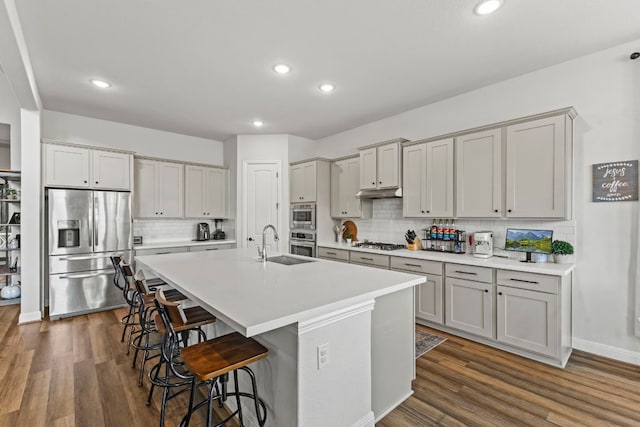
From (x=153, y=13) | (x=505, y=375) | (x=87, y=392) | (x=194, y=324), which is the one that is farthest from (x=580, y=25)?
(x=87, y=392)

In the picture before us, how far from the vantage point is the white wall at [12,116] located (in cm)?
427

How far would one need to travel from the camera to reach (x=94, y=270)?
414 cm

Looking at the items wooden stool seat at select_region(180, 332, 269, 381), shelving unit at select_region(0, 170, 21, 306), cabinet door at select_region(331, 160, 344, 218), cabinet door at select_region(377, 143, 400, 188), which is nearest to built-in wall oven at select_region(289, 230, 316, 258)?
cabinet door at select_region(331, 160, 344, 218)

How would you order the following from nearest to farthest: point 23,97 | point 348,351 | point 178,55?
point 348,351 < point 178,55 < point 23,97

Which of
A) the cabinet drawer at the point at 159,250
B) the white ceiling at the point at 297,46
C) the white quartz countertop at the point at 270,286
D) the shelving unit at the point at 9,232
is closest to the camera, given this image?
the white quartz countertop at the point at 270,286

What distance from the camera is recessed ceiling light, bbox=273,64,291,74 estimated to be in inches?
120

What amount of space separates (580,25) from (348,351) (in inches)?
119

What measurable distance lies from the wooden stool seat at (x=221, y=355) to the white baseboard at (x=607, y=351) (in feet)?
10.2

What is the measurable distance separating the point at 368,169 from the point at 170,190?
3.34 m

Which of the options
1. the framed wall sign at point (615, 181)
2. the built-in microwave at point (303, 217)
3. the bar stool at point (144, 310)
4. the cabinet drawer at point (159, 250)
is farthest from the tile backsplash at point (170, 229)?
the framed wall sign at point (615, 181)

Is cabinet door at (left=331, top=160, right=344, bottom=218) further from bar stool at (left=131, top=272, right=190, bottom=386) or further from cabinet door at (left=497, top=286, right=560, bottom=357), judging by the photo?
bar stool at (left=131, top=272, right=190, bottom=386)

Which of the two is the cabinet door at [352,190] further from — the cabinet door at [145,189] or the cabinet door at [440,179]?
the cabinet door at [145,189]

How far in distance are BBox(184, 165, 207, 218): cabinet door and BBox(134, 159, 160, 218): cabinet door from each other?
1.57 ft

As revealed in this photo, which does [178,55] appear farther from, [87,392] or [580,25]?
[580,25]
